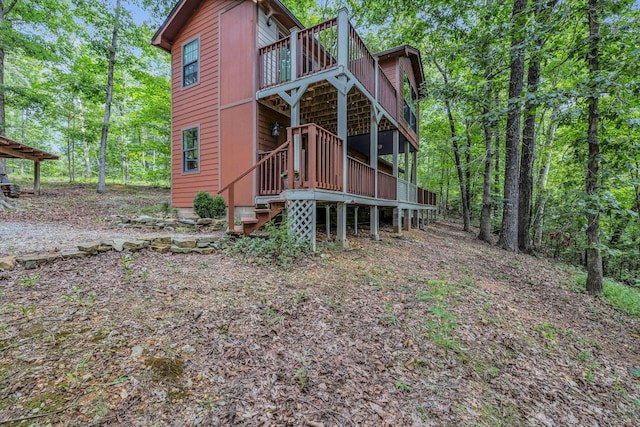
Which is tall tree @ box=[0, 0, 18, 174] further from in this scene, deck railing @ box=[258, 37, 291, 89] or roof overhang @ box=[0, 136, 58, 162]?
deck railing @ box=[258, 37, 291, 89]

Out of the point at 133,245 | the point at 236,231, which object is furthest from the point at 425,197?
the point at 133,245

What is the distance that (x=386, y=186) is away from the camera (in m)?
8.98

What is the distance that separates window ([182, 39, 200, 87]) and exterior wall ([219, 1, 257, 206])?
53.5 inches

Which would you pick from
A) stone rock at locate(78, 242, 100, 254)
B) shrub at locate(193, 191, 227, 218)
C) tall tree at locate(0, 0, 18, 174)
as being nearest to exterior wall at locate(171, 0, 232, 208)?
shrub at locate(193, 191, 227, 218)

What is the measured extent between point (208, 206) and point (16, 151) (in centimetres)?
913

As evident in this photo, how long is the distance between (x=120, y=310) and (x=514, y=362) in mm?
4141

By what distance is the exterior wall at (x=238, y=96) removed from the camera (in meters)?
7.53

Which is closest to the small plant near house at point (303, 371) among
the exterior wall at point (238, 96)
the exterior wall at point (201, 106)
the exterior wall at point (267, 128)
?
the exterior wall at point (238, 96)

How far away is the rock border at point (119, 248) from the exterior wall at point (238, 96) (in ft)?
8.52

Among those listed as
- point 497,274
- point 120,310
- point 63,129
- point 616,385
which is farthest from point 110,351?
point 63,129

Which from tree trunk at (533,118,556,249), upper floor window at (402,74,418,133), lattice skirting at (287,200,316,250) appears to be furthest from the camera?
upper floor window at (402,74,418,133)

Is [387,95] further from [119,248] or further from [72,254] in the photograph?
[72,254]

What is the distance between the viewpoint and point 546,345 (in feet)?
11.0

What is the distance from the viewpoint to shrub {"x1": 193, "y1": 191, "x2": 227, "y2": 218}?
24.6ft
